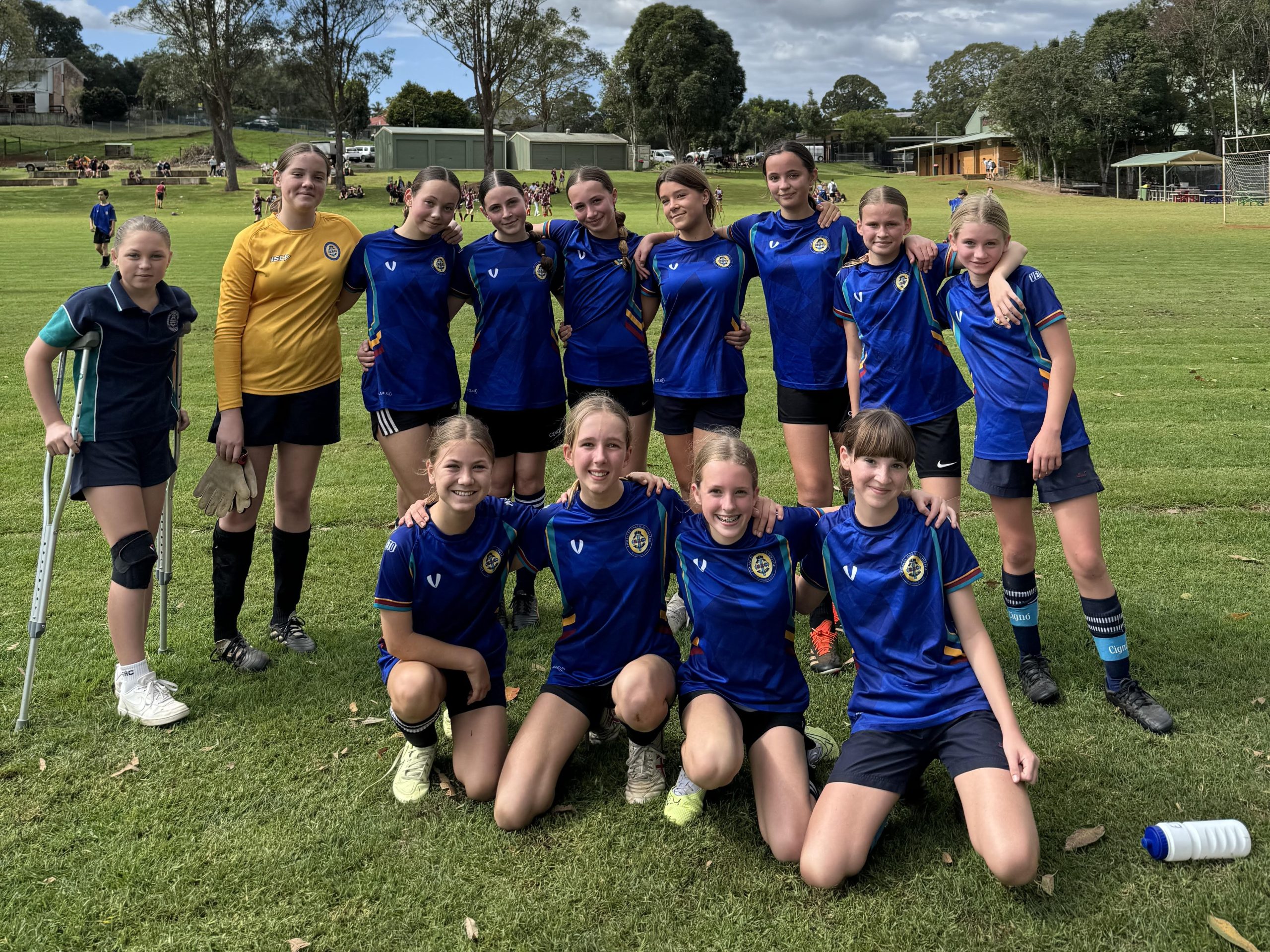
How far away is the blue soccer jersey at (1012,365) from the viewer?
4.15 m

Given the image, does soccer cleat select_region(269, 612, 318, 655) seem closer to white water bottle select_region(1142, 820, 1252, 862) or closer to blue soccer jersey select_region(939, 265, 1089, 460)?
blue soccer jersey select_region(939, 265, 1089, 460)

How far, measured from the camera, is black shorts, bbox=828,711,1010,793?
3250 mm

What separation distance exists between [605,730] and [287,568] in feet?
6.62

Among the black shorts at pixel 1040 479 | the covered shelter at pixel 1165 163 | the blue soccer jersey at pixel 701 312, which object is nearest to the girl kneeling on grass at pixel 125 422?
the blue soccer jersey at pixel 701 312

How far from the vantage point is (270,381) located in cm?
467

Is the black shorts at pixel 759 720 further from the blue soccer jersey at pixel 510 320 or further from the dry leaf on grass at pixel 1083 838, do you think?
the blue soccer jersey at pixel 510 320

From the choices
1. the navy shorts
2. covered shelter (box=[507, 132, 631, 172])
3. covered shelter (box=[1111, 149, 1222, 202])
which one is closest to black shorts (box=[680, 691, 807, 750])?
the navy shorts

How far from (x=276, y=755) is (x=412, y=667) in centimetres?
82

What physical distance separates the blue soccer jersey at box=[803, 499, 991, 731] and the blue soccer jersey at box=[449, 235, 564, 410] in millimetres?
2023

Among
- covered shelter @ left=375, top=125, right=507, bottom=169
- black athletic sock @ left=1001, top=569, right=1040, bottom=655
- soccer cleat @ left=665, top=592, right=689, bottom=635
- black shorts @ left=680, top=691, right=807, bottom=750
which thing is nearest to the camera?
black shorts @ left=680, top=691, right=807, bottom=750

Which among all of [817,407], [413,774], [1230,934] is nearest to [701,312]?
[817,407]

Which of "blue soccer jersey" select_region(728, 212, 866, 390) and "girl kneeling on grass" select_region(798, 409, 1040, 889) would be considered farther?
"blue soccer jersey" select_region(728, 212, 866, 390)

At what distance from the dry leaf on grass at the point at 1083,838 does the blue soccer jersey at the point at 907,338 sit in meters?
1.88

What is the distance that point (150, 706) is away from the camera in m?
4.23
